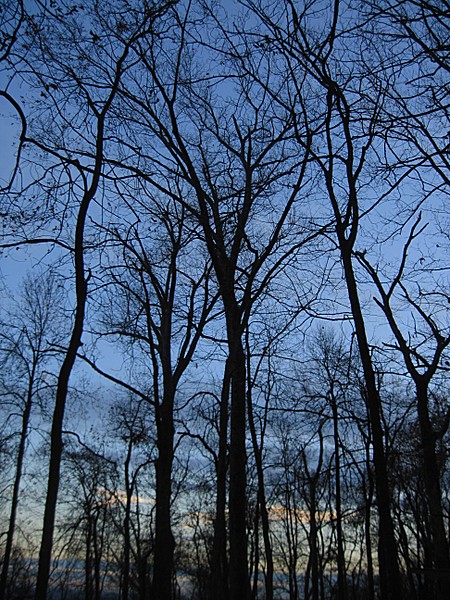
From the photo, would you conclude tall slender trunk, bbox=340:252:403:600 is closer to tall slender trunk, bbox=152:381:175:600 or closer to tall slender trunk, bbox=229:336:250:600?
tall slender trunk, bbox=229:336:250:600

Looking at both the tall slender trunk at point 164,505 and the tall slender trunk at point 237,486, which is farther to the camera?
the tall slender trunk at point 164,505

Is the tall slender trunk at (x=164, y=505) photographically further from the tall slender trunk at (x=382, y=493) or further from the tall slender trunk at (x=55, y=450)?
the tall slender trunk at (x=55, y=450)

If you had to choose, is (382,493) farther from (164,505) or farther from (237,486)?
(164,505)

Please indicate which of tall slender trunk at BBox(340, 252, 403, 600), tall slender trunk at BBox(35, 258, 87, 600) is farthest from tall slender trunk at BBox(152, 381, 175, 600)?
tall slender trunk at BBox(35, 258, 87, 600)

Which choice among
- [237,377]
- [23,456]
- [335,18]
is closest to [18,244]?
[237,377]

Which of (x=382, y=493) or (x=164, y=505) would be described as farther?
(x=164, y=505)

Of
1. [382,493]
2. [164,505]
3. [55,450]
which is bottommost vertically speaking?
[382,493]

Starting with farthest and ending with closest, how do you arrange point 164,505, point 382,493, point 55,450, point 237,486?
point 164,505 < point 237,486 < point 382,493 < point 55,450

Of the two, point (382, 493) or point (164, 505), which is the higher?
point (164, 505)

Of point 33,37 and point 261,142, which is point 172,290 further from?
point 33,37

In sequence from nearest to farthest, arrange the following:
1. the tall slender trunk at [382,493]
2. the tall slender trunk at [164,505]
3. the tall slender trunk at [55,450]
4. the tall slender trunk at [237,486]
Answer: the tall slender trunk at [55,450]
the tall slender trunk at [382,493]
the tall slender trunk at [237,486]
the tall slender trunk at [164,505]

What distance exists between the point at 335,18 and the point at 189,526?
3541 centimetres

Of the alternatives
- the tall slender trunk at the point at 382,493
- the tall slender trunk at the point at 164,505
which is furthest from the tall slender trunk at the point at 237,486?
the tall slender trunk at the point at 164,505

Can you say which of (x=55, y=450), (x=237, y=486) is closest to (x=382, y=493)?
(x=237, y=486)
